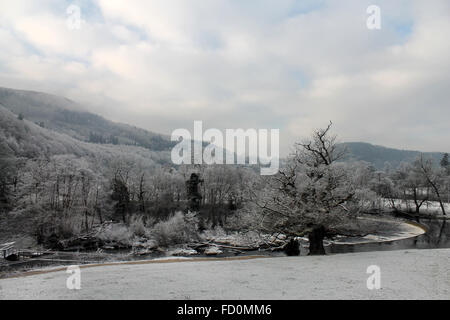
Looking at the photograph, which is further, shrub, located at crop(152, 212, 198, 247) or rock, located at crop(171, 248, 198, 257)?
shrub, located at crop(152, 212, 198, 247)

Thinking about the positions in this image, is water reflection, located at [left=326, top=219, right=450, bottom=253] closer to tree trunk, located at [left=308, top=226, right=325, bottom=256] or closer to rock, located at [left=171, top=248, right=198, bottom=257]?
tree trunk, located at [left=308, top=226, right=325, bottom=256]

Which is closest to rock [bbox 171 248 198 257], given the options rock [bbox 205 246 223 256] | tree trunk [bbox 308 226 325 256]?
rock [bbox 205 246 223 256]

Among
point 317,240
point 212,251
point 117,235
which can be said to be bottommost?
point 212,251

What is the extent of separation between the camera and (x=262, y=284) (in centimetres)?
1020

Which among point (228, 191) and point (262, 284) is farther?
point (228, 191)

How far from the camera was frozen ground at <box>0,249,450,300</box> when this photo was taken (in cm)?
885

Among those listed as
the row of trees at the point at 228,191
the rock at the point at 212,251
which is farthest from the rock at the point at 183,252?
the row of trees at the point at 228,191

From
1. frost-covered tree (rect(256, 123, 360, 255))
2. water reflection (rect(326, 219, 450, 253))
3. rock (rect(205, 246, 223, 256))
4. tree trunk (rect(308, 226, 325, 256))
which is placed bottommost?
rock (rect(205, 246, 223, 256))

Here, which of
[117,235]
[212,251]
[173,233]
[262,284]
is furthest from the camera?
[117,235]

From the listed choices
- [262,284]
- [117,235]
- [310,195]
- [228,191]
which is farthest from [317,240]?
[228,191]

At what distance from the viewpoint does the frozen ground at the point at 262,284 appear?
885 centimetres

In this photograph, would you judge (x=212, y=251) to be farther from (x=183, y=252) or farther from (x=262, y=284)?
(x=262, y=284)

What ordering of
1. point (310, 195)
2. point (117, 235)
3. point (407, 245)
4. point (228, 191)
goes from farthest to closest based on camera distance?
point (228, 191) → point (117, 235) → point (407, 245) → point (310, 195)
